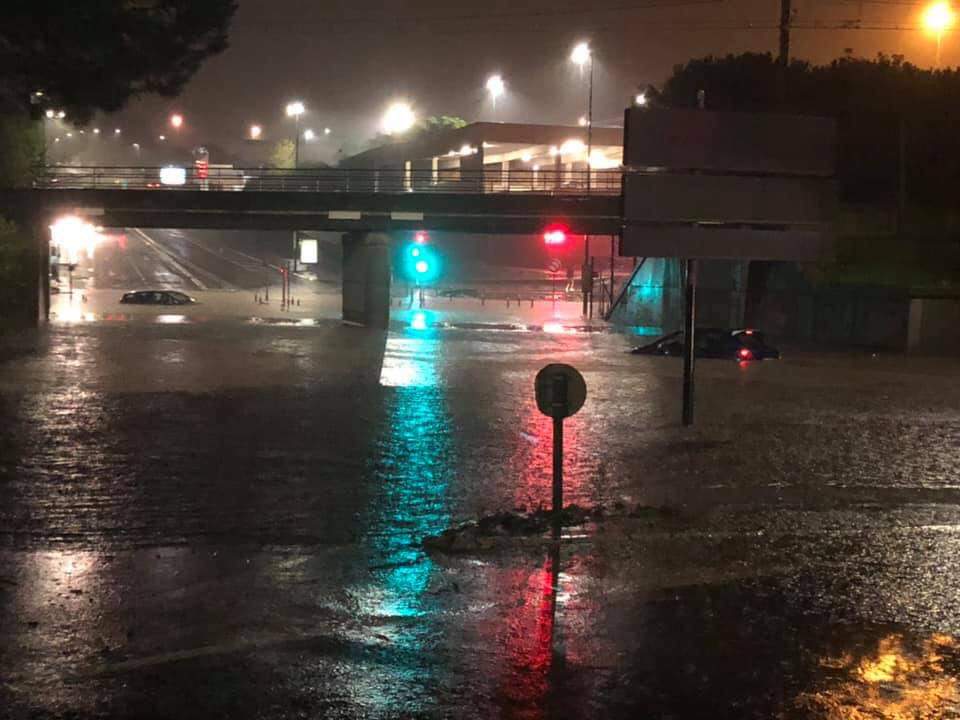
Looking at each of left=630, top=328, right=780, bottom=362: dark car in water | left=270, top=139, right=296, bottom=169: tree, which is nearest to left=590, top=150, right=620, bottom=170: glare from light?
left=270, top=139, right=296, bottom=169: tree

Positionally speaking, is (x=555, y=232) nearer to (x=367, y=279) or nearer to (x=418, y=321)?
(x=418, y=321)

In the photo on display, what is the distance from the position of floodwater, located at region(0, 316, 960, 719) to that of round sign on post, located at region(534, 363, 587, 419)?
1315 millimetres

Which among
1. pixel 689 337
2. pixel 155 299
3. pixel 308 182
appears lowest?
pixel 155 299

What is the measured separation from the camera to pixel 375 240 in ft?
155

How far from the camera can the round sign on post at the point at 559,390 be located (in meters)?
10.0

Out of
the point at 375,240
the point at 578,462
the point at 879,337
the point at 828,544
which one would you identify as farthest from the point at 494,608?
the point at 375,240

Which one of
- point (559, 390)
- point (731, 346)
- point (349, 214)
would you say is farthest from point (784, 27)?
point (559, 390)

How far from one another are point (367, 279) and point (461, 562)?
1523 inches

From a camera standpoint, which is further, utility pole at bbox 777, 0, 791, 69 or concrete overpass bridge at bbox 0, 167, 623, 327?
concrete overpass bridge at bbox 0, 167, 623, 327

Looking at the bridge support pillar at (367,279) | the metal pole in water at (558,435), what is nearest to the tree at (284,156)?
the bridge support pillar at (367,279)

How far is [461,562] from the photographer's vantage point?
30.0ft

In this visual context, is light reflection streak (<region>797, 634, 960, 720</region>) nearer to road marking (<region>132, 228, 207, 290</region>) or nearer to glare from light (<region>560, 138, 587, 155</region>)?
road marking (<region>132, 228, 207, 290</region>)

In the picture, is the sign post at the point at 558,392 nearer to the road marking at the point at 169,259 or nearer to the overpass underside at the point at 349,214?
the overpass underside at the point at 349,214

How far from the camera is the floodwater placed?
6051mm
